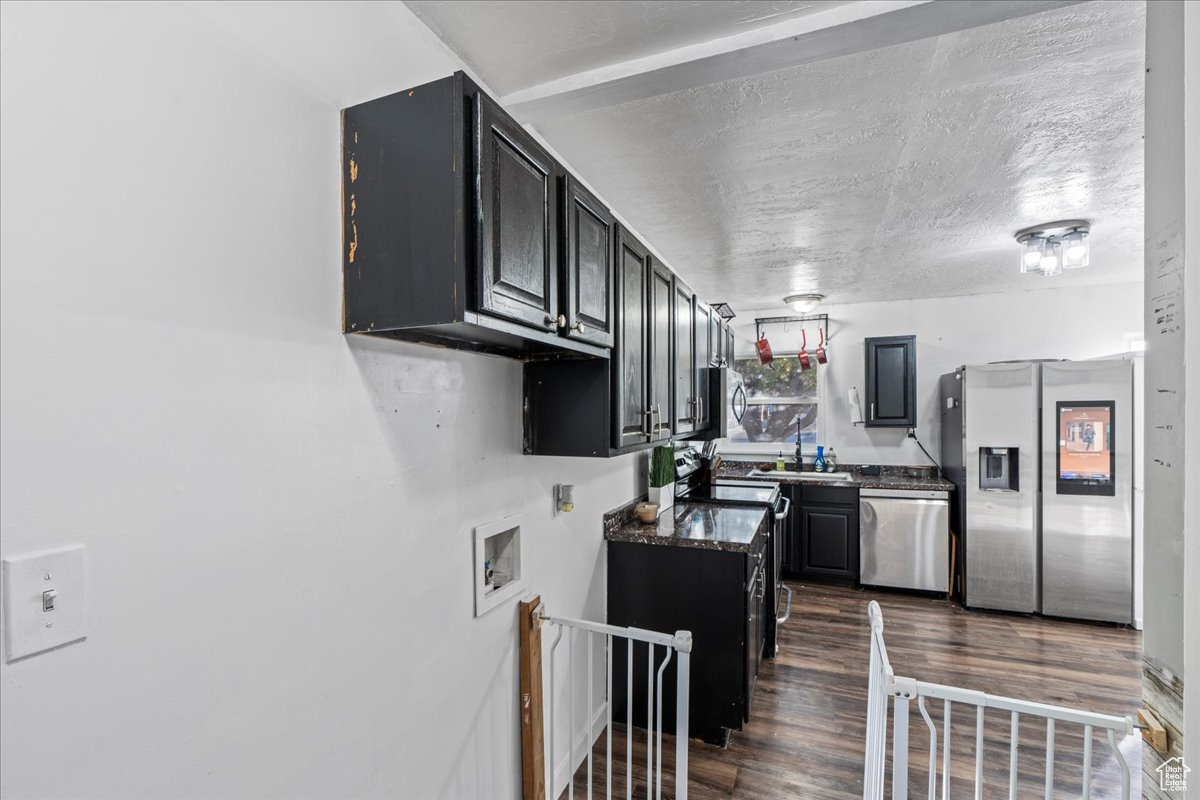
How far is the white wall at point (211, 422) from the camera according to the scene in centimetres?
70

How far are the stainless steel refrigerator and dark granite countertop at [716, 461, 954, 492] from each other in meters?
0.29

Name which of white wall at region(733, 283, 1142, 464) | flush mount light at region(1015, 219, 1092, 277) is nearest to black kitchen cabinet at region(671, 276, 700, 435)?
flush mount light at region(1015, 219, 1092, 277)

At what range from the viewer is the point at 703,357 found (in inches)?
128

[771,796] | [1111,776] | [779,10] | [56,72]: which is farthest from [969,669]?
[56,72]

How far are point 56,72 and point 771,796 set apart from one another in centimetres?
276

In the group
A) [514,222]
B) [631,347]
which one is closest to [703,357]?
[631,347]

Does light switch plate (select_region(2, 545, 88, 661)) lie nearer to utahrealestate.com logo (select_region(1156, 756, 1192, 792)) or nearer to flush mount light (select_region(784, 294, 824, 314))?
utahrealestate.com logo (select_region(1156, 756, 1192, 792))

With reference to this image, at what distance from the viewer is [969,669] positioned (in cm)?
302

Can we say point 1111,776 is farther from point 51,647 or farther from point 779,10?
point 51,647

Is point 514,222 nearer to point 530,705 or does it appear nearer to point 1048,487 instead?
point 530,705

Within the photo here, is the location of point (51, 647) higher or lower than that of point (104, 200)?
lower

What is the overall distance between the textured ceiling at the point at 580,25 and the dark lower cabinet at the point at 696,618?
190cm

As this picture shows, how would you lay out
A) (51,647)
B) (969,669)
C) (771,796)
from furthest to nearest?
(969,669)
(771,796)
(51,647)

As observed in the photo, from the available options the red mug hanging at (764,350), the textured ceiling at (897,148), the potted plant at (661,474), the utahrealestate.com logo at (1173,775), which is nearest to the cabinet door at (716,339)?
the textured ceiling at (897,148)
